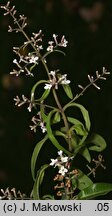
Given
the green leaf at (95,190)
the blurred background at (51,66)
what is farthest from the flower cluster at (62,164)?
the blurred background at (51,66)

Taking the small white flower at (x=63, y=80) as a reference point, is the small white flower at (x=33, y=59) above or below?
above

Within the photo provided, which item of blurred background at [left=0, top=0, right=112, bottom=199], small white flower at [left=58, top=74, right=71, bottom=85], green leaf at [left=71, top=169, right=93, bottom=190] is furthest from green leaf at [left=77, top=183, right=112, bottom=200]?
blurred background at [left=0, top=0, right=112, bottom=199]

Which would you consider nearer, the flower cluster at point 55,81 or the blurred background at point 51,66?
the flower cluster at point 55,81

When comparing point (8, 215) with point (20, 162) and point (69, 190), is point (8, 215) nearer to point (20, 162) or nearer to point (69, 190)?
point (69, 190)

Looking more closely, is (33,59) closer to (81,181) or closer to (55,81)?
(55,81)

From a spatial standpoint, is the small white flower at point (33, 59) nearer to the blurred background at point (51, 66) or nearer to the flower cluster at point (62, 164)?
the flower cluster at point (62, 164)
